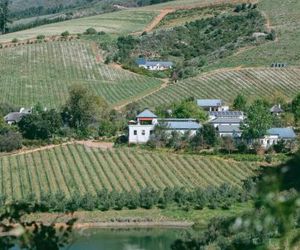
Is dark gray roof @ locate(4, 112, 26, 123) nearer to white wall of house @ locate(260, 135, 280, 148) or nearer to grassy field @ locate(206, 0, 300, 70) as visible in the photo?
white wall of house @ locate(260, 135, 280, 148)

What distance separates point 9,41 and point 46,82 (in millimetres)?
17771

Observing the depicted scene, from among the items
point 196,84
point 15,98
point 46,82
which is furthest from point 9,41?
point 196,84

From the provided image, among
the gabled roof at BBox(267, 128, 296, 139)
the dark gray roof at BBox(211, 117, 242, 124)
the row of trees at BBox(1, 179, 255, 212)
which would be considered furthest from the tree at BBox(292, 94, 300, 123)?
the row of trees at BBox(1, 179, 255, 212)

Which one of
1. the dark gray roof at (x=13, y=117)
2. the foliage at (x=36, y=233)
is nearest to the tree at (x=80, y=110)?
the dark gray roof at (x=13, y=117)

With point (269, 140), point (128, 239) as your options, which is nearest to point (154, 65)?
point (269, 140)

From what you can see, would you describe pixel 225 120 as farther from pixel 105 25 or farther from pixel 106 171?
pixel 105 25

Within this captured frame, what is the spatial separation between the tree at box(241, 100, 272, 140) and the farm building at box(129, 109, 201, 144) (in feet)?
10.4

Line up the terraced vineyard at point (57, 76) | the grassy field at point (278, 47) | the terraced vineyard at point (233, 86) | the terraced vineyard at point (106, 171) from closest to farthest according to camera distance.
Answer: the terraced vineyard at point (106, 171) < the terraced vineyard at point (233, 86) < the terraced vineyard at point (57, 76) < the grassy field at point (278, 47)

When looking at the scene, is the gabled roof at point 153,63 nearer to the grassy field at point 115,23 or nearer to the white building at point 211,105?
the grassy field at point 115,23

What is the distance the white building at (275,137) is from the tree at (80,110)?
11.9 metres

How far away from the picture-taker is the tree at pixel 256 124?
45525 millimetres

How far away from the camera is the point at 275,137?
4647 cm

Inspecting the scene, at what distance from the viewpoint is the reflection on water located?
31250 mm

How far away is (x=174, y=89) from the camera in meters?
63.2
